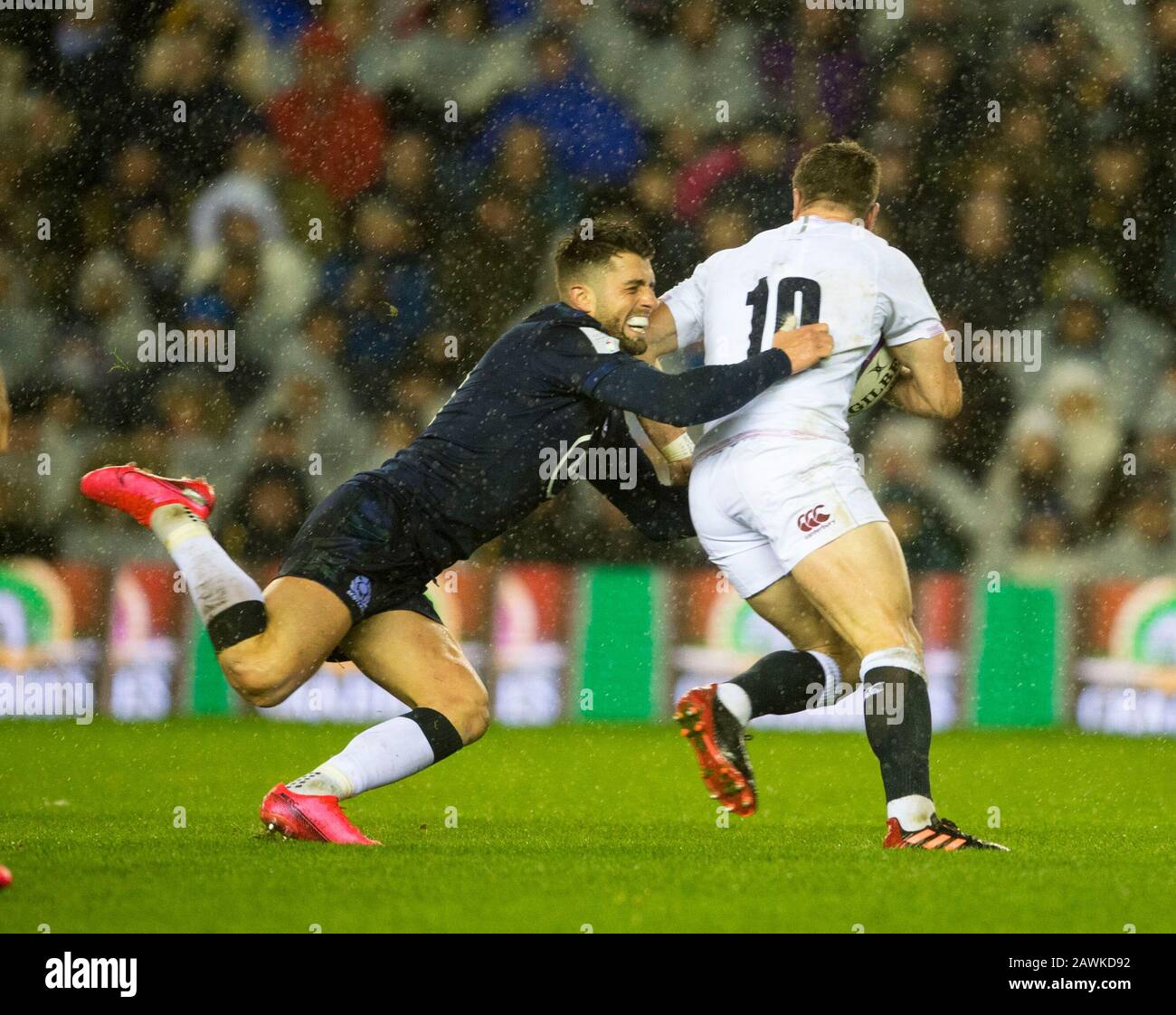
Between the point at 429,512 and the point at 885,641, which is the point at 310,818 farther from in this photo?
the point at 885,641

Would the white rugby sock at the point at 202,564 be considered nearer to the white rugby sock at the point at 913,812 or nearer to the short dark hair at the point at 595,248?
the short dark hair at the point at 595,248

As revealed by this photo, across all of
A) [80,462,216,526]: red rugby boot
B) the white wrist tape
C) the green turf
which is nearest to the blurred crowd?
the green turf

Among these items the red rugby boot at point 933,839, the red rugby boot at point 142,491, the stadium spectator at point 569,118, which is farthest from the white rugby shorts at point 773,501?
the stadium spectator at point 569,118

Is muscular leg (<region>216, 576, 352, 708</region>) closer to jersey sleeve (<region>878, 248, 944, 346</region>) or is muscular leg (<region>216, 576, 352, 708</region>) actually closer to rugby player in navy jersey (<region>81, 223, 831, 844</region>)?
rugby player in navy jersey (<region>81, 223, 831, 844</region>)

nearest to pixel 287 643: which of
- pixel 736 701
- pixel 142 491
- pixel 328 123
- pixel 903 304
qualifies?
pixel 142 491

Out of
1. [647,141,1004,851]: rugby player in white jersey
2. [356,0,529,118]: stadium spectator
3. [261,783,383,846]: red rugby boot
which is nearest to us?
[647,141,1004,851]: rugby player in white jersey

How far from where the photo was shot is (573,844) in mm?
4918

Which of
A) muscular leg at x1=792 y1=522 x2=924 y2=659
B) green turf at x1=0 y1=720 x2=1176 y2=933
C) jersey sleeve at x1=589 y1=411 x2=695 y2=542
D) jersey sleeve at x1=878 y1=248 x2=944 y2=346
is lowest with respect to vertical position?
green turf at x1=0 y1=720 x2=1176 y2=933

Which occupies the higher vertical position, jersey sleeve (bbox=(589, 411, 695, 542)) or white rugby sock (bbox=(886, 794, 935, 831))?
jersey sleeve (bbox=(589, 411, 695, 542))

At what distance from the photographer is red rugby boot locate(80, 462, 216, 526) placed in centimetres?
520

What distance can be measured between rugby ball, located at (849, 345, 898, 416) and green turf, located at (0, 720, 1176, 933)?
1.25m

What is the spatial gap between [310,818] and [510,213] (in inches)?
228

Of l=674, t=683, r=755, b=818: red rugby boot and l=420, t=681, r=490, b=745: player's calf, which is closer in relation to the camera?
l=674, t=683, r=755, b=818: red rugby boot

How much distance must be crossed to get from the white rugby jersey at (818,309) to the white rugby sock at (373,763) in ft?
3.88
